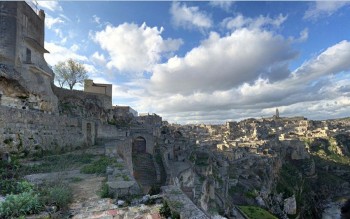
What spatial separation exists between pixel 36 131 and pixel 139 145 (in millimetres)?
16732

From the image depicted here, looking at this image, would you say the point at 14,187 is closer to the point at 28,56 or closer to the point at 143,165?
the point at 143,165

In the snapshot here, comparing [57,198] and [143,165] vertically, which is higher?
[57,198]

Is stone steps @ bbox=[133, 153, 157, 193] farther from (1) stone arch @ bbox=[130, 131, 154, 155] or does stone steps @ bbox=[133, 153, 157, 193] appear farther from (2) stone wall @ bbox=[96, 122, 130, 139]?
(2) stone wall @ bbox=[96, 122, 130, 139]

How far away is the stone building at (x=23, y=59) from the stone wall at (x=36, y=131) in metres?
3.47

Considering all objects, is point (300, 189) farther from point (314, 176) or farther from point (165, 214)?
point (165, 214)

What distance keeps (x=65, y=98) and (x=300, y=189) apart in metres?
63.7

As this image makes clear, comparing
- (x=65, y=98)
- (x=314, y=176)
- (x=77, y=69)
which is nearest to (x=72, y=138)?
(x=65, y=98)

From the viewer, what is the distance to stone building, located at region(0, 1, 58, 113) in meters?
16.5

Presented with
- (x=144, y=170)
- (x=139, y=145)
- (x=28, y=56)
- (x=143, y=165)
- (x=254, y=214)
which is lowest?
(x=254, y=214)

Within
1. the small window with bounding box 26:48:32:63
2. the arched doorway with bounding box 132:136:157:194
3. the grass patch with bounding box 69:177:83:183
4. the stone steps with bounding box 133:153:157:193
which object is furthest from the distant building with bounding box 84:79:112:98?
the grass patch with bounding box 69:177:83:183

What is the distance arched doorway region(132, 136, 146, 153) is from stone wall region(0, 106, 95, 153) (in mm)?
10864

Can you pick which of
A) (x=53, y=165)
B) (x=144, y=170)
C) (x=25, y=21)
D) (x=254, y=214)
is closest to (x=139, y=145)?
(x=144, y=170)

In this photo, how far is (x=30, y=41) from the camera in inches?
939

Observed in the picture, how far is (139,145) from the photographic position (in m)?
28.9
